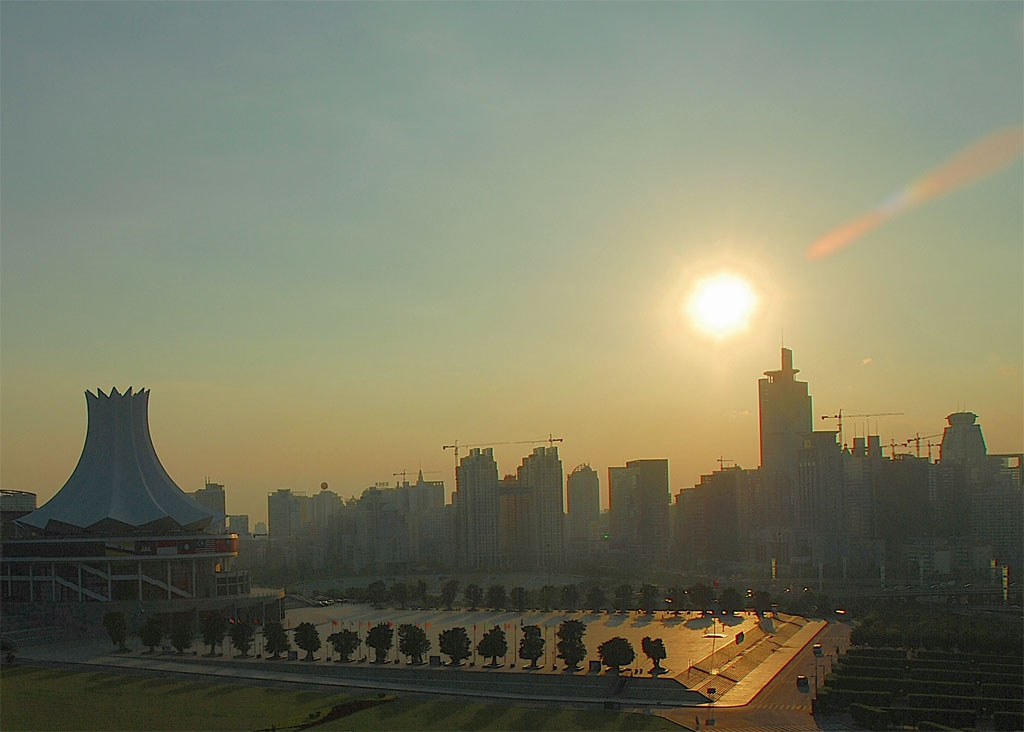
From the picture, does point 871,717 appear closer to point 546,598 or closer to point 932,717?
point 932,717

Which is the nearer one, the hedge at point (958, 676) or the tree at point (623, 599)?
the hedge at point (958, 676)

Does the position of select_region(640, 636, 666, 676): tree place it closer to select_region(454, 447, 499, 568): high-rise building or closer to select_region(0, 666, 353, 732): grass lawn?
select_region(0, 666, 353, 732): grass lawn

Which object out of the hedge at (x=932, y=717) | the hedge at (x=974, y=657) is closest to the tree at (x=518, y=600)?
the hedge at (x=974, y=657)

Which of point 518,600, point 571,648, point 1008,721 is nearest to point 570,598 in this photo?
point 518,600

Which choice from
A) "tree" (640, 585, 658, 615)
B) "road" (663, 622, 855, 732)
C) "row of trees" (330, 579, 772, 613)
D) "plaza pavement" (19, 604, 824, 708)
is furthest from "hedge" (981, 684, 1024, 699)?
"tree" (640, 585, 658, 615)

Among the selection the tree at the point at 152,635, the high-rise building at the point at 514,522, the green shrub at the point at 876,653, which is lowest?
the green shrub at the point at 876,653

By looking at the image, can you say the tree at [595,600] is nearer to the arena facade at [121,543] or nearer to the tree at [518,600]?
the tree at [518,600]
